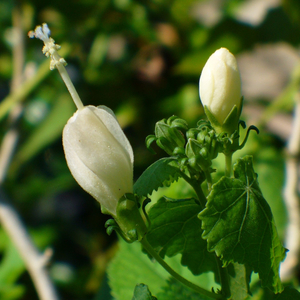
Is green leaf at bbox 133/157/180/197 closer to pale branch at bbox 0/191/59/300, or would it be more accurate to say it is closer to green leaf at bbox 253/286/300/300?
green leaf at bbox 253/286/300/300

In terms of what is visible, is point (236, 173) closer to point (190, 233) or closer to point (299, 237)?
point (190, 233)

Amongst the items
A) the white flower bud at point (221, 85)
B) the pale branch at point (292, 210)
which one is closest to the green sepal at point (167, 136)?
the white flower bud at point (221, 85)

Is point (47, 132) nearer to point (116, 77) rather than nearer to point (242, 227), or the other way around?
point (116, 77)

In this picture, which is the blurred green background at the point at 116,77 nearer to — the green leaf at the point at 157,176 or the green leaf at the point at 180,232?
the green leaf at the point at 180,232

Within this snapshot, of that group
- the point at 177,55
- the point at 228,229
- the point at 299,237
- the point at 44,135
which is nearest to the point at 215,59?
the point at 228,229

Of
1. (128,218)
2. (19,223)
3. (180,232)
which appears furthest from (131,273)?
(19,223)

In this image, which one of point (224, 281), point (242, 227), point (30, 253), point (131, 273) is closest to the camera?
point (242, 227)

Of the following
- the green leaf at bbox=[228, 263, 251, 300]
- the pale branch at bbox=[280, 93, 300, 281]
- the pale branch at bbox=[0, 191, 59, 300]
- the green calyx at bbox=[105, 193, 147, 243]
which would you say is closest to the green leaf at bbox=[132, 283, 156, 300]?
the green calyx at bbox=[105, 193, 147, 243]
